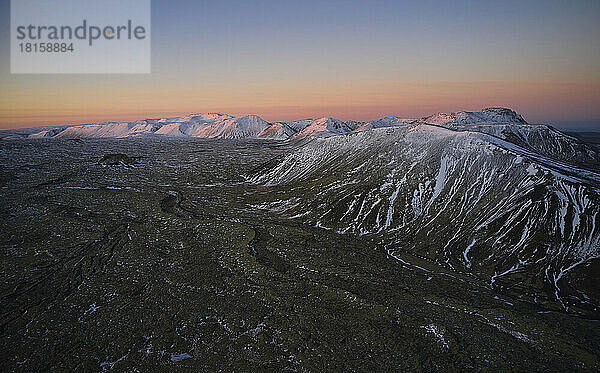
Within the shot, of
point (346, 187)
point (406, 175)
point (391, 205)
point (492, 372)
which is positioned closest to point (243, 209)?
point (346, 187)

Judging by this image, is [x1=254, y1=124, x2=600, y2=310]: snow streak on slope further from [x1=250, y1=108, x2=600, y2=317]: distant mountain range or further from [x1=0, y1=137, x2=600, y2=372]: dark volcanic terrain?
[x1=0, y1=137, x2=600, y2=372]: dark volcanic terrain

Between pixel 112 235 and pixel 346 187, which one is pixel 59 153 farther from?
pixel 346 187

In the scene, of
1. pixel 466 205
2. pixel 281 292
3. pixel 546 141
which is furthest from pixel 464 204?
pixel 546 141

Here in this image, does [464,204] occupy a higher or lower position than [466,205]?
higher

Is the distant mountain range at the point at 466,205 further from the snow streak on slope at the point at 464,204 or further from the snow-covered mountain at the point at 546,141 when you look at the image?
the snow-covered mountain at the point at 546,141

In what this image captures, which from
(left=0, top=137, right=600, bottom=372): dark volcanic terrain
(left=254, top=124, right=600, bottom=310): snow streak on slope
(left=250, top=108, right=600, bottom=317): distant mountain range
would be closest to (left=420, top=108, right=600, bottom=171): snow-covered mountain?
(left=250, top=108, right=600, bottom=317): distant mountain range

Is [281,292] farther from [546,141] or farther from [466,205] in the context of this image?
[546,141]
